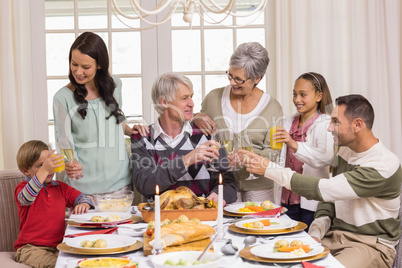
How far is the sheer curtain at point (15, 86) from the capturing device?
4.04m

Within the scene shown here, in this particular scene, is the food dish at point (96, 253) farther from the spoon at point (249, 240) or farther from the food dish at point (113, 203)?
the food dish at point (113, 203)

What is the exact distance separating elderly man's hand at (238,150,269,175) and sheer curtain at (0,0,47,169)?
84.9 inches

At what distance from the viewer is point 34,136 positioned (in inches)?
165

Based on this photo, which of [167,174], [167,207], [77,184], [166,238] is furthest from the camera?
[77,184]

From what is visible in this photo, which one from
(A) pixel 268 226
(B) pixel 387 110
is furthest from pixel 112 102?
(B) pixel 387 110

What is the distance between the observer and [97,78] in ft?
9.84

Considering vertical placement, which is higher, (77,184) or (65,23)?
(65,23)

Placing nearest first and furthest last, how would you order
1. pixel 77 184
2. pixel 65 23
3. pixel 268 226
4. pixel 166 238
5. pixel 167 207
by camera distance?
pixel 166 238
pixel 268 226
pixel 167 207
pixel 77 184
pixel 65 23

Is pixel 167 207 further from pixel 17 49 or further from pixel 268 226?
pixel 17 49

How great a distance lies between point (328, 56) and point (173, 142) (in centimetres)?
171

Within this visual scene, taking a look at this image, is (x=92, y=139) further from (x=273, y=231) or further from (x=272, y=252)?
(x=272, y=252)

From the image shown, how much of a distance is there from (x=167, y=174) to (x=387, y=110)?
81.6 inches

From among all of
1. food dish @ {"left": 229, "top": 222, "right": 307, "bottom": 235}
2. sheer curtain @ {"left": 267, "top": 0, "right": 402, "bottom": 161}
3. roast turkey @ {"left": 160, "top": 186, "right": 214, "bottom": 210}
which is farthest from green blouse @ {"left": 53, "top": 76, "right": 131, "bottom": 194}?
sheer curtain @ {"left": 267, "top": 0, "right": 402, "bottom": 161}

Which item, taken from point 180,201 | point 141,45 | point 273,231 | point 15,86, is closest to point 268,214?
point 273,231
